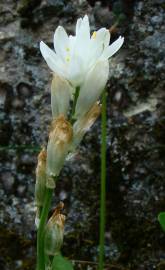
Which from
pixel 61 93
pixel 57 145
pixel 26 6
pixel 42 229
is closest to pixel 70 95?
pixel 61 93

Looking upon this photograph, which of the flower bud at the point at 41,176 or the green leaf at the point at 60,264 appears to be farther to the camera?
the green leaf at the point at 60,264

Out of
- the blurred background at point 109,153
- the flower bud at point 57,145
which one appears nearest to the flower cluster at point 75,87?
the flower bud at point 57,145

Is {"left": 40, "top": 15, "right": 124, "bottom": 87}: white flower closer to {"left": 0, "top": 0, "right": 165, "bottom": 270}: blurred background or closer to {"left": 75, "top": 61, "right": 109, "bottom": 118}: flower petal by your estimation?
{"left": 75, "top": 61, "right": 109, "bottom": 118}: flower petal

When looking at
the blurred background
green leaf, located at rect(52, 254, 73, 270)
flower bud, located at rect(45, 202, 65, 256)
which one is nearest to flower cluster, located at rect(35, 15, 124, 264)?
flower bud, located at rect(45, 202, 65, 256)

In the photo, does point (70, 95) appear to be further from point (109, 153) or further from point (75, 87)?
point (109, 153)

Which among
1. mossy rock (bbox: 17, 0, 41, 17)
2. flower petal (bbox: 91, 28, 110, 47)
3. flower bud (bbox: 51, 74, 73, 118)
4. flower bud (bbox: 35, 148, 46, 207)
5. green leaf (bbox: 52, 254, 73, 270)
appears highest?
mossy rock (bbox: 17, 0, 41, 17)

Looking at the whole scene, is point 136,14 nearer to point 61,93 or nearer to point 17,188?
point 17,188

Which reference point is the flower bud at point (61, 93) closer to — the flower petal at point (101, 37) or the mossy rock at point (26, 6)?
the flower petal at point (101, 37)
